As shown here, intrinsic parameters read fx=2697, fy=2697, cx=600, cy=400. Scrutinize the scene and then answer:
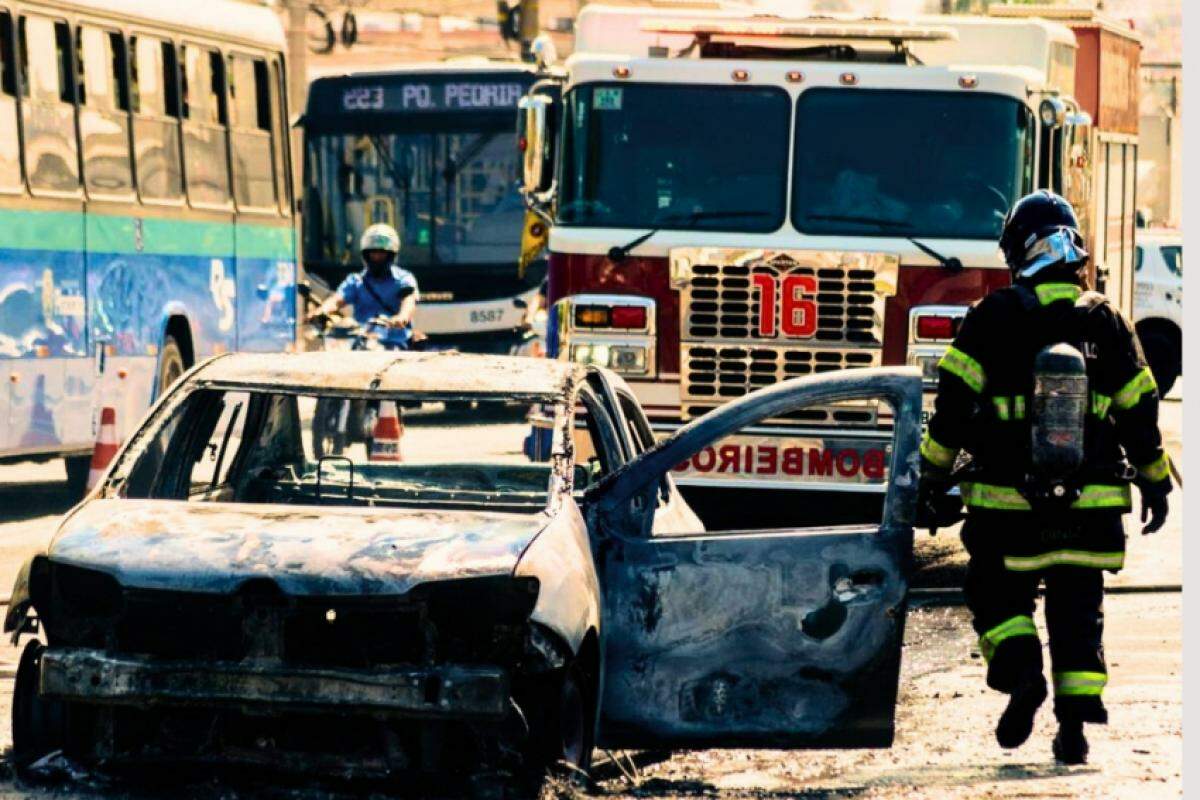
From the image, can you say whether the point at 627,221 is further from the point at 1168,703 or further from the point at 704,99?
the point at 1168,703

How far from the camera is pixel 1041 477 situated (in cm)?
816

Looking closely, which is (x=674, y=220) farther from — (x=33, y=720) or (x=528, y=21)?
(x=528, y=21)

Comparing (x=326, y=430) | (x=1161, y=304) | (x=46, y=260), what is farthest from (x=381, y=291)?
(x=1161, y=304)

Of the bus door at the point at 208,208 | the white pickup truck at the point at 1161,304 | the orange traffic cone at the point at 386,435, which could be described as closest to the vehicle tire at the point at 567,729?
the orange traffic cone at the point at 386,435

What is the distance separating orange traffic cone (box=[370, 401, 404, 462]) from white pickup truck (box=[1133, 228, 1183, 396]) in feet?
50.4

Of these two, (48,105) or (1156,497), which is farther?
(48,105)

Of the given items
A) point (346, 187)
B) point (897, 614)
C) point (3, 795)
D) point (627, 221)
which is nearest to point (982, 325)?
point (897, 614)

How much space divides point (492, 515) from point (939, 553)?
752cm

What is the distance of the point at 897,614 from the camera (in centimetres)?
788

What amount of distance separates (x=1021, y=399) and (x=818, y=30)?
5939 millimetres

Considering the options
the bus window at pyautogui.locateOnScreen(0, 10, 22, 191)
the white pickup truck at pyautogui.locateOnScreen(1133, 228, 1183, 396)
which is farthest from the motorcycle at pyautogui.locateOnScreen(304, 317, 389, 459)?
the white pickup truck at pyautogui.locateOnScreen(1133, 228, 1183, 396)

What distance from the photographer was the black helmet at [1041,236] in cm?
835

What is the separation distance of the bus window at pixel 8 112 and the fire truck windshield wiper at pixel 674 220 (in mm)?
4078

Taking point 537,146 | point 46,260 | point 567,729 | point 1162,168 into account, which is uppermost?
point 537,146
